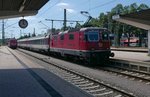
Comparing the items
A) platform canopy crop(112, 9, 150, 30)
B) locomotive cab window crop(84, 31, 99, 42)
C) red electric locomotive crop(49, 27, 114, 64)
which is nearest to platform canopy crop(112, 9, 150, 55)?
platform canopy crop(112, 9, 150, 30)

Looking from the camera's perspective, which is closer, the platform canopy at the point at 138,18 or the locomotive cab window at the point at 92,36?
the locomotive cab window at the point at 92,36

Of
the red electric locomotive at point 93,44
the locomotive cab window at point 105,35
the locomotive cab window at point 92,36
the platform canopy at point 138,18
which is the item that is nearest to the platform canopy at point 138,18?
the platform canopy at point 138,18

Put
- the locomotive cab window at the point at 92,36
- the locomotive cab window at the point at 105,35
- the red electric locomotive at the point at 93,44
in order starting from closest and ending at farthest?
the red electric locomotive at the point at 93,44 < the locomotive cab window at the point at 92,36 < the locomotive cab window at the point at 105,35

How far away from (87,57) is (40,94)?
51.4 feet

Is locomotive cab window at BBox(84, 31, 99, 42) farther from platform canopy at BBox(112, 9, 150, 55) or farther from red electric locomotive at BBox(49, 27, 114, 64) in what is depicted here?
platform canopy at BBox(112, 9, 150, 55)

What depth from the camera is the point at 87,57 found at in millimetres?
28609

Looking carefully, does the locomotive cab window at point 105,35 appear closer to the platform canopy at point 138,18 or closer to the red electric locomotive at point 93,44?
the red electric locomotive at point 93,44

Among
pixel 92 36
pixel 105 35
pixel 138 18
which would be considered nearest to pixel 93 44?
pixel 92 36

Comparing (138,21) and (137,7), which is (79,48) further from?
(137,7)

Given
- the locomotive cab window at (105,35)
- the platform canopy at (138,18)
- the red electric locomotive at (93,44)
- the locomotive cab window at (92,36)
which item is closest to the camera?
the red electric locomotive at (93,44)

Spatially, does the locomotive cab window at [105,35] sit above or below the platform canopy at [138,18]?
below

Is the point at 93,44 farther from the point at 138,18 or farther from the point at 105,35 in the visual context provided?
the point at 138,18

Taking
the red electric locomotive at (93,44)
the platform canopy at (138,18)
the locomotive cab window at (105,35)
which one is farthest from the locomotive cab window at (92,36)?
the platform canopy at (138,18)

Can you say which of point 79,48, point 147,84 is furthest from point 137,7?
point 147,84
